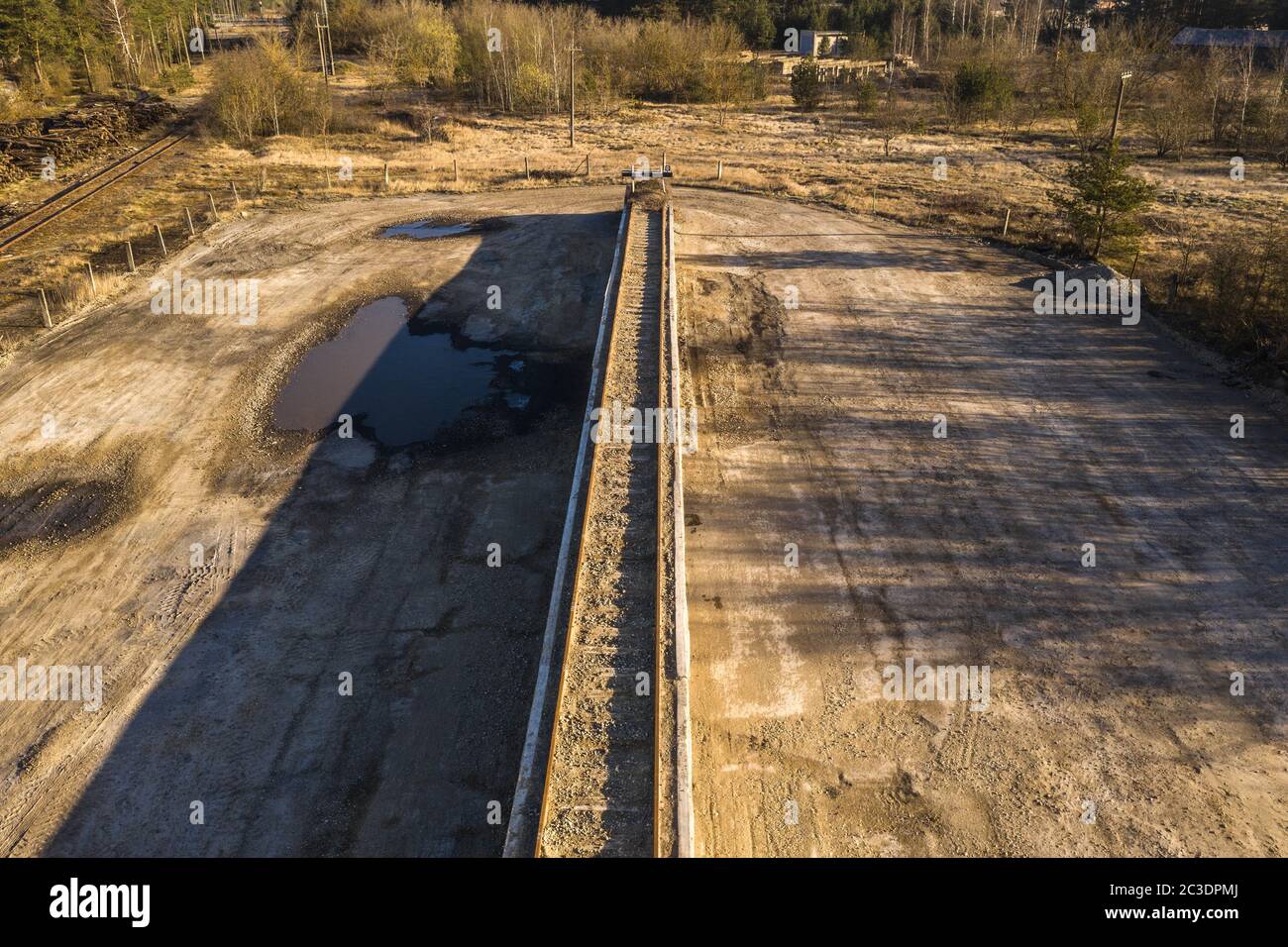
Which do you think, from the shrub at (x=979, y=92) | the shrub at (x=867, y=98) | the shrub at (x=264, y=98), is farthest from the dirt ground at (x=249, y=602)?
A: the shrub at (x=979, y=92)

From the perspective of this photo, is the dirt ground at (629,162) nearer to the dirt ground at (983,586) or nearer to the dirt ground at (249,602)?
the dirt ground at (249,602)

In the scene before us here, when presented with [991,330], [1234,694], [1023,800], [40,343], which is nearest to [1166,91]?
[991,330]

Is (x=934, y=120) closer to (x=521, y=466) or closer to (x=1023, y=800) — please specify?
(x=521, y=466)

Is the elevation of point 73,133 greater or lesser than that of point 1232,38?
lesser

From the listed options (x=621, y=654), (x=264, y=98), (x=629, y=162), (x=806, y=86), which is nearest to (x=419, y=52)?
(x=264, y=98)

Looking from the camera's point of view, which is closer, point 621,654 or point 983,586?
point 621,654

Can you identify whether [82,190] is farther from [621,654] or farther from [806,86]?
[806,86]
